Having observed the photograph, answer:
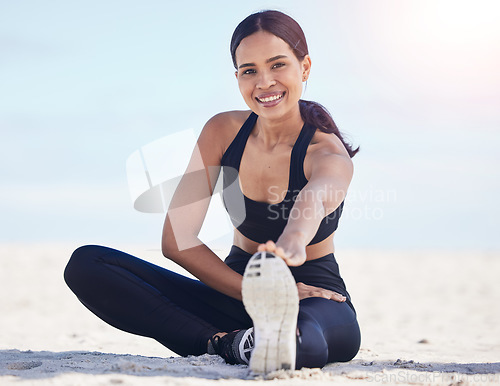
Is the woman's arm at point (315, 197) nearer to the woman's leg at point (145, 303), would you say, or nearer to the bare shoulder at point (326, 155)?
the bare shoulder at point (326, 155)

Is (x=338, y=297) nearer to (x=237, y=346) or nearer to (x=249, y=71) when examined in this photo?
(x=237, y=346)

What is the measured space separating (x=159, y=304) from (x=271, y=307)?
85 centimetres

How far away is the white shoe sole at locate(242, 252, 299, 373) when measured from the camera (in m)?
1.58

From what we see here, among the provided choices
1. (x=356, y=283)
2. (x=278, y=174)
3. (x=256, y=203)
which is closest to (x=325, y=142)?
(x=278, y=174)

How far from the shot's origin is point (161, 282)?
2.39 meters

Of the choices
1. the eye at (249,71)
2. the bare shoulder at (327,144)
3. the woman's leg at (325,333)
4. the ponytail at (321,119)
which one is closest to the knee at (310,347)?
the woman's leg at (325,333)

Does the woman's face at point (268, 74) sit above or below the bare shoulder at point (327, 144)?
above

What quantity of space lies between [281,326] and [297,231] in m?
0.30

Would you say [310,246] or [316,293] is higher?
[310,246]

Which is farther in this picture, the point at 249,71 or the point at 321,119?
the point at 321,119

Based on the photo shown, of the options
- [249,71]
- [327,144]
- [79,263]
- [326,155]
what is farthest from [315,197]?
[79,263]

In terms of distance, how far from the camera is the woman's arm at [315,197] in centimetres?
167

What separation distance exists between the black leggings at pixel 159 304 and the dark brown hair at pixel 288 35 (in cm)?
78

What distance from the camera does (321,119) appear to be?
2.49 m
